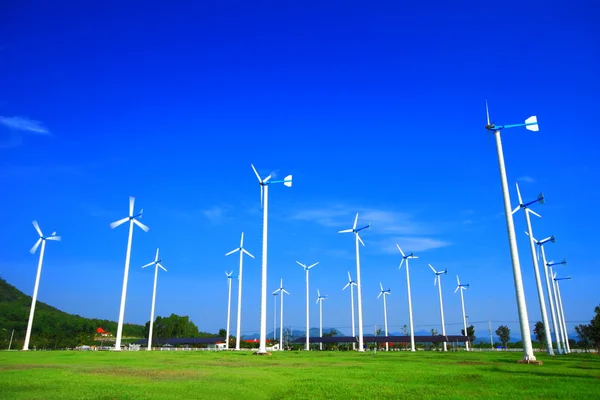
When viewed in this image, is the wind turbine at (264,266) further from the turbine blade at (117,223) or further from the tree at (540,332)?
the tree at (540,332)

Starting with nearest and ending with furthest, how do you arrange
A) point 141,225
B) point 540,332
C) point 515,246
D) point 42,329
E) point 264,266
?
1. point 515,246
2. point 264,266
3. point 141,225
4. point 540,332
5. point 42,329

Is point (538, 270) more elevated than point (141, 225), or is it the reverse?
point (141, 225)

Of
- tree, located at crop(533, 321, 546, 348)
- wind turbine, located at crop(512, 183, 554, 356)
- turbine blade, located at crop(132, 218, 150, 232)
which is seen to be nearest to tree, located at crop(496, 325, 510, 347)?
tree, located at crop(533, 321, 546, 348)

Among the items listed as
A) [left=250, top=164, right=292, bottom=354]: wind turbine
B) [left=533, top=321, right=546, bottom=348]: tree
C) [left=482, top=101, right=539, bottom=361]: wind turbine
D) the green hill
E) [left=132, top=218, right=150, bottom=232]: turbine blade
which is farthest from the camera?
[left=533, top=321, right=546, bottom=348]: tree

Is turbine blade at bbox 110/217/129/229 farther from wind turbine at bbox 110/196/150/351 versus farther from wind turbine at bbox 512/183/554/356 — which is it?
wind turbine at bbox 512/183/554/356

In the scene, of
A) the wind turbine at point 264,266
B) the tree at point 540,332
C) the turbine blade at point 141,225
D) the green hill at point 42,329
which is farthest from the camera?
the tree at point 540,332

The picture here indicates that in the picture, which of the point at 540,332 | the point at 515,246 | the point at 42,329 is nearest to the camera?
the point at 515,246

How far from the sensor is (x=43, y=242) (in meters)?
87.1

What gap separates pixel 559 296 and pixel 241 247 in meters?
77.6

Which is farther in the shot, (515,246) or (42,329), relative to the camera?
(42,329)

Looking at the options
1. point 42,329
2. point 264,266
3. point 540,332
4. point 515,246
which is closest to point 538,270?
point 515,246

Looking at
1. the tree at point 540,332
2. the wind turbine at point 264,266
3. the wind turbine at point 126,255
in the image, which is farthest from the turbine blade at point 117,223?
the tree at point 540,332

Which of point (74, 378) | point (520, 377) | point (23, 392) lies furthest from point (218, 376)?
point (520, 377)

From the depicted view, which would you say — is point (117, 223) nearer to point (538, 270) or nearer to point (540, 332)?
point (538, 270)
